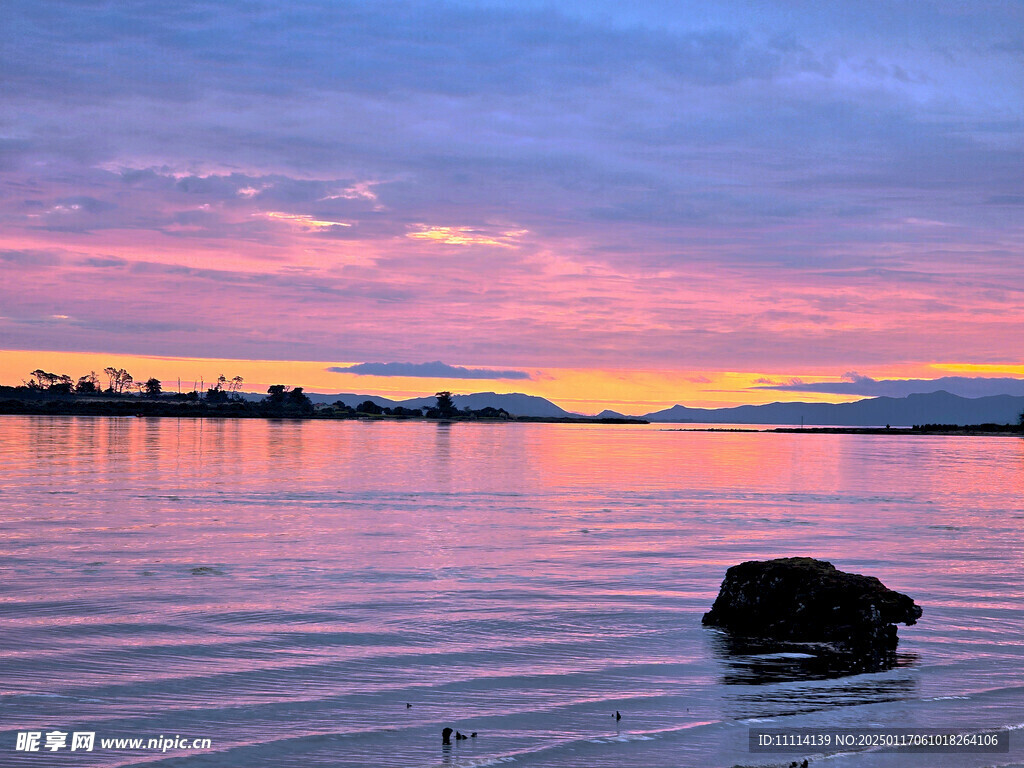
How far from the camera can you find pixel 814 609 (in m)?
14.4

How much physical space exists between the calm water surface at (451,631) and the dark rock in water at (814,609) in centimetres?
58

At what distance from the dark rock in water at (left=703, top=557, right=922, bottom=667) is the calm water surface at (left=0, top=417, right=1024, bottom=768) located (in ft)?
1.90

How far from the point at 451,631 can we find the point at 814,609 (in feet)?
20.6

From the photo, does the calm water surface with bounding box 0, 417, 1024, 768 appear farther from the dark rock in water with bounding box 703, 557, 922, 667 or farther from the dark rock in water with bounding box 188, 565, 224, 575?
the dark rock in water with bounding box 703, 557, 922, 667

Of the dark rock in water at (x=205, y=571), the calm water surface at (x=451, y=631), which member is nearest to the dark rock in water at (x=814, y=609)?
the calm water surface at (x=451, y=631)

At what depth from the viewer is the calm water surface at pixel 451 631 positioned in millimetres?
9578

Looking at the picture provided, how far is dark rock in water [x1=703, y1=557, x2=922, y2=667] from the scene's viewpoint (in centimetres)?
1387

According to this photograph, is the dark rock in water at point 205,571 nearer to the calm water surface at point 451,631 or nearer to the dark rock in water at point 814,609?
the calm water surface at point 451,631

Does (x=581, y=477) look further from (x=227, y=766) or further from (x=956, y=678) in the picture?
(x=227, y=766)

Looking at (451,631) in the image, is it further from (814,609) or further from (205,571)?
(205,571)

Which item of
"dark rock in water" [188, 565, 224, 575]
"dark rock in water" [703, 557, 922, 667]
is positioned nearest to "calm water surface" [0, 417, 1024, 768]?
"dark rock in water" [188, 565, 224, 575]

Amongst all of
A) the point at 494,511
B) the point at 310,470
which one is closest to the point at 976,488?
the point at 494,511

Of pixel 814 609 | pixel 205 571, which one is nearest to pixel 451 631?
pixel 814 609

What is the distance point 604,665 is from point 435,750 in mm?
4278
